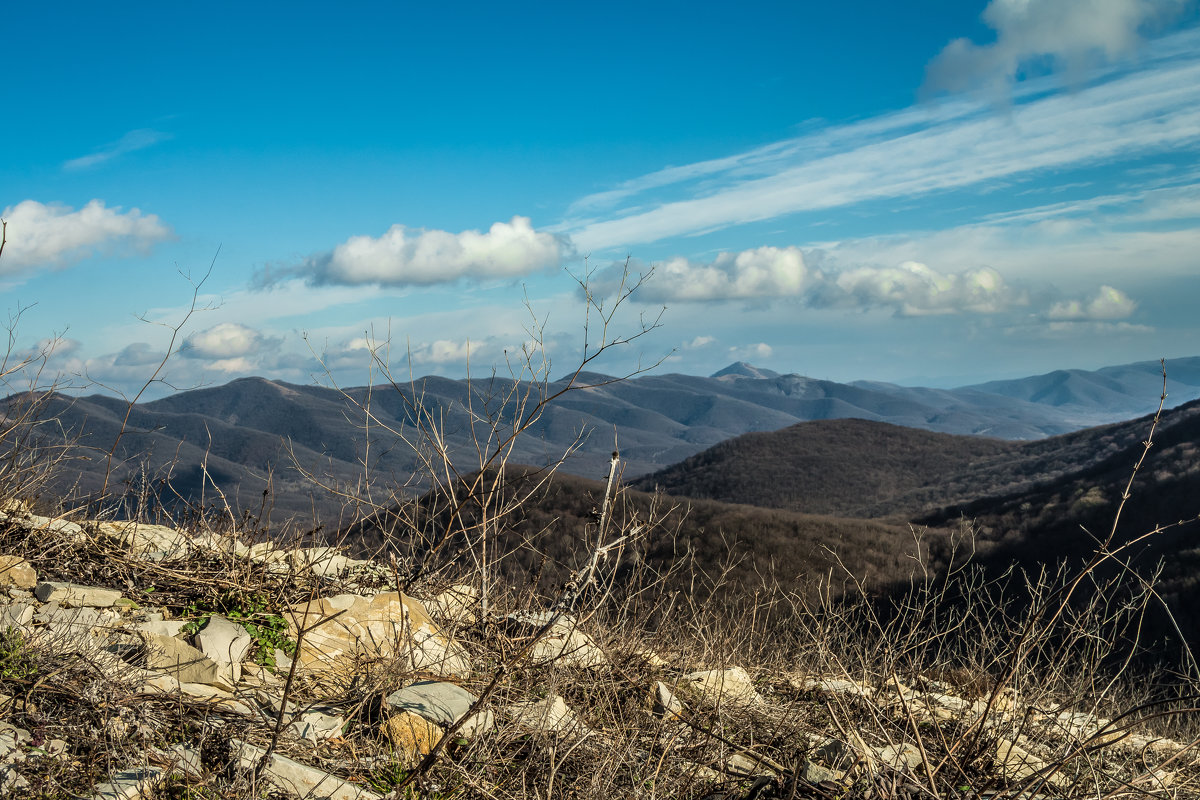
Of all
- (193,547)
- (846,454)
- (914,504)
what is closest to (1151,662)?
(193,547)

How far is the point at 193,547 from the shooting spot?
5.73 metres

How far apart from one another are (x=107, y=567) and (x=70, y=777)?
8.44 feet

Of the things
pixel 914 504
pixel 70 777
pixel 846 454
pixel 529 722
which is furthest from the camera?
pixel 846 454

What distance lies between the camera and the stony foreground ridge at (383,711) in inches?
127

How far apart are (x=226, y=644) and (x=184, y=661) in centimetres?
25

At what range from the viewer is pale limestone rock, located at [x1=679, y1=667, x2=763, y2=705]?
5.24 metres

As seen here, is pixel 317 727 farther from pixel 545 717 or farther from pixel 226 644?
pixel 545 717

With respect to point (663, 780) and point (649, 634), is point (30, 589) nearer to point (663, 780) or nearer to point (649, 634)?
point (663, 780)

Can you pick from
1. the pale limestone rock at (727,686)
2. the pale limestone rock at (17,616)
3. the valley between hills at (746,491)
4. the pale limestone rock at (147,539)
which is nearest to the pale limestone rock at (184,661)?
the pale limestone rock at (17,616)

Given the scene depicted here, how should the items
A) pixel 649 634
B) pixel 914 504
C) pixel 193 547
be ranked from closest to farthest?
1. pixel 193 547
2. pixel 649 634
3. pixel 914 504

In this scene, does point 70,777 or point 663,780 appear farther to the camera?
point 663,780

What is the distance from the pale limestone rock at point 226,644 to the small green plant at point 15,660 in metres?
0.78

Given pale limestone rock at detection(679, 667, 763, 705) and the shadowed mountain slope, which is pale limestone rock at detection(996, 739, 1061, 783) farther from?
the shadowed mountain slope

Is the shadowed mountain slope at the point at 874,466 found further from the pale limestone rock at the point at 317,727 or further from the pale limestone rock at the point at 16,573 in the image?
the pale limestone rock at the point at 16,573
